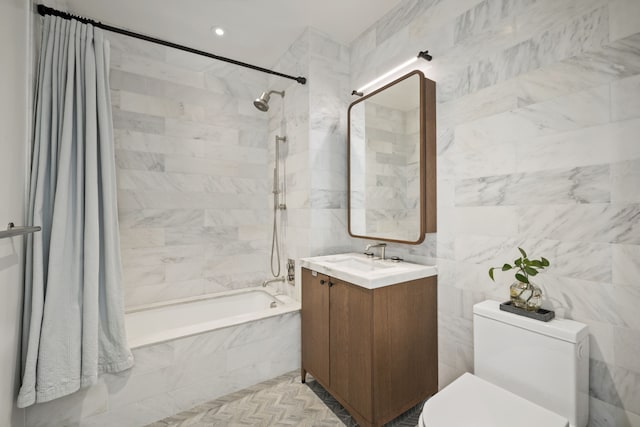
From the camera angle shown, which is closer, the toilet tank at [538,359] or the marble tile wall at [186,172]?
the toilet tank at [538,359]

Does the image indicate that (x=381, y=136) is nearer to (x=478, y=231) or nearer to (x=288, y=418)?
(x=478, y=231)

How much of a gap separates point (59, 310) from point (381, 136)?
2109 mm

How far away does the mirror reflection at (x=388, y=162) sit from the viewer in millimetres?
1710

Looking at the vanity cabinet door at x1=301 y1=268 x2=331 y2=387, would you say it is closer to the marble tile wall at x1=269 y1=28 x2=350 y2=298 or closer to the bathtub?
the bathtub

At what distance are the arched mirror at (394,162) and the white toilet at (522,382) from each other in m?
0.66

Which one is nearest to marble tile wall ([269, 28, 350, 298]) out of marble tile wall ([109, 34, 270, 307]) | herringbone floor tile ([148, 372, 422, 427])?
marble tile wall ([109, 34, 270, 307])

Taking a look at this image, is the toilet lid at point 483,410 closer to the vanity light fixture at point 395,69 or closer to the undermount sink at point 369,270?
the undermount sink at point 369,270

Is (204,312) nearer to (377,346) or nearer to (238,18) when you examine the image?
(377,346)

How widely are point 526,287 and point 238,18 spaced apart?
249 centimetres

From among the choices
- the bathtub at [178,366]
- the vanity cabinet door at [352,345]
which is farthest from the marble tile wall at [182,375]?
the vanity cabinet door at [352,345]

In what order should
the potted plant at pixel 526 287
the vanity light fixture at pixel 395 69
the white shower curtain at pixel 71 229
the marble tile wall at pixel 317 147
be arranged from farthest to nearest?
the marble tile wall at pixel 317 147 < the vanity light fixture at pixel 395 69 < the white shower curtain at pixel 71 229 < the potted plant at pixel 526 287

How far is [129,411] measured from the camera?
154cm

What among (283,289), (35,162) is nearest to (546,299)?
(283,289)

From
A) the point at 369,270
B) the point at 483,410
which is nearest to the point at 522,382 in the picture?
the point at 483,410
